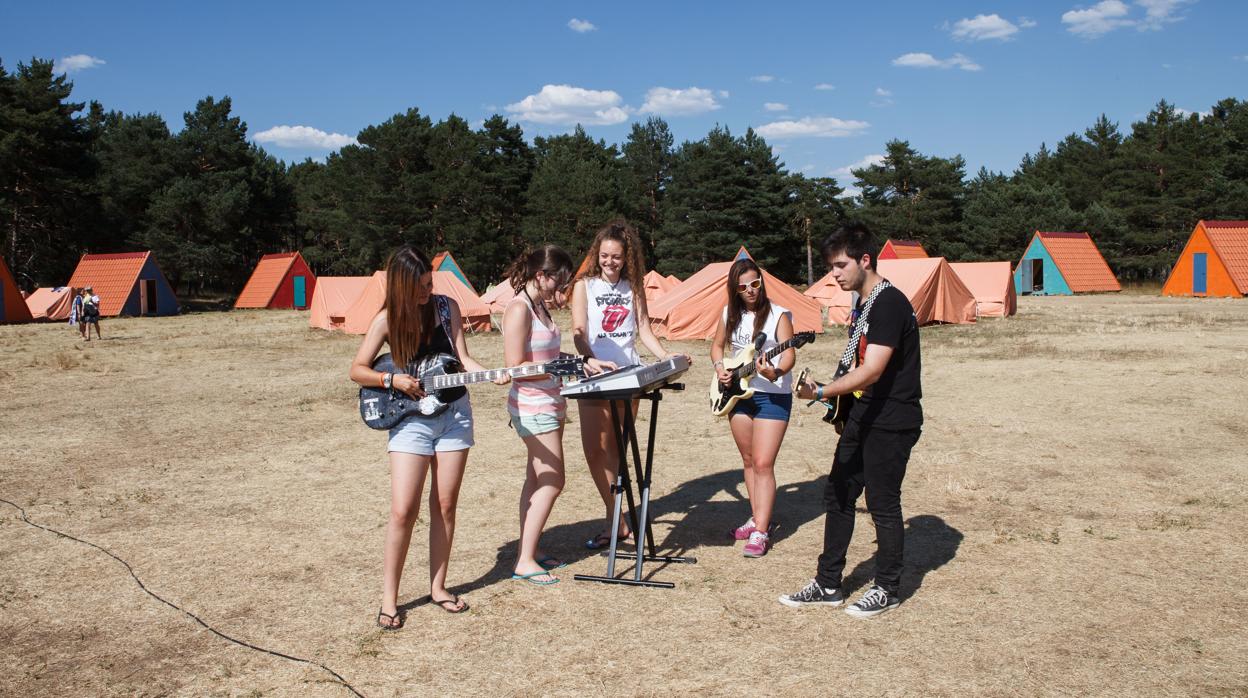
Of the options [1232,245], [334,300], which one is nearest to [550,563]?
[334,300]

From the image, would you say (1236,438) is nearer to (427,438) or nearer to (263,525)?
(427,438)

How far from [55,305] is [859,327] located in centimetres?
3628

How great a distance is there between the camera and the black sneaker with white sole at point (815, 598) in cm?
427

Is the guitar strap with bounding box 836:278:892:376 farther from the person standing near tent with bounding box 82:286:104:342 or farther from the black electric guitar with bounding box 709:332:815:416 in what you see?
the person standing near tent with bounding box 82:286:104:342

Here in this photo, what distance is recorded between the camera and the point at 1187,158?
48.0 m

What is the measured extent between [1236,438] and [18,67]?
48.7 metres

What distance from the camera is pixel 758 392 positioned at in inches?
193

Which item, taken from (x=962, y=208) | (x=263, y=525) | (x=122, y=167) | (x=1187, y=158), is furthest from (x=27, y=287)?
(x=1187, y=158)

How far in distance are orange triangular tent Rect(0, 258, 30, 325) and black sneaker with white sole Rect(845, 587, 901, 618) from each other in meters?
35.0

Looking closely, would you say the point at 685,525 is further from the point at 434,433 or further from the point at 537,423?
the point at 434,433

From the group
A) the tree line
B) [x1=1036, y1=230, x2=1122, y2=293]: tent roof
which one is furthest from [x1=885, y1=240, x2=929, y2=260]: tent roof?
the tree line

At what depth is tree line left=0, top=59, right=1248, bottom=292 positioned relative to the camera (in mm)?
41219

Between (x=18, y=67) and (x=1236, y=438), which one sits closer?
(x=1236, y=438)

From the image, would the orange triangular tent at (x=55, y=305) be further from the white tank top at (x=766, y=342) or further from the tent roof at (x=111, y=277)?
the white tank top at (x=766, y=342)
